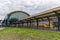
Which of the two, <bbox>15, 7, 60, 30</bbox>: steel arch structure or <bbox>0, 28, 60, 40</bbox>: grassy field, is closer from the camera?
<bbox>0, 28, 60, 40</bbox>: grassy field

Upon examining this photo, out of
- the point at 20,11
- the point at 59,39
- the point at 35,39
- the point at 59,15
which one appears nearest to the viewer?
the point at 59,39

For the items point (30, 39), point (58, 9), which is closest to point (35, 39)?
point (30, 39)

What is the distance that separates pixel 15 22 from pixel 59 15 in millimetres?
96681

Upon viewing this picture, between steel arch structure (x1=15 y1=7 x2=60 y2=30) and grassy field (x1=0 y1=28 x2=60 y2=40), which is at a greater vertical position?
steel arch structure (x1=15 y1=7 x2=60 y2=30)

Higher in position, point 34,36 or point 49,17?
point 49,17

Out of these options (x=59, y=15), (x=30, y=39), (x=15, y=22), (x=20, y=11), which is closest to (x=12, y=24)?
(x=15, y=22)

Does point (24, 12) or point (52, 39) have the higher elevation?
point (24, 12)

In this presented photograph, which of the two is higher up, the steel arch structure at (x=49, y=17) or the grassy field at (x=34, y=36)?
the steel arch structure at (x=49, y=17)

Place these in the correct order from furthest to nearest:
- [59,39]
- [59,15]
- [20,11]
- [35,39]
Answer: [20,11] < [59,15] < [35,39] < [59,39]

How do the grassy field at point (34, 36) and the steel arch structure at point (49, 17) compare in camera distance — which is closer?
the grassy field at point (34, 36)

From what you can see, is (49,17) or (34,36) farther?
(49,17)

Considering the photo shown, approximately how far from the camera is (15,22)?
134m

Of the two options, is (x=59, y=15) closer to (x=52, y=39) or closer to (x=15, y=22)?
(x=52, y=39)

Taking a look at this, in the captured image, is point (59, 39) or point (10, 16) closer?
point (59, 39)
